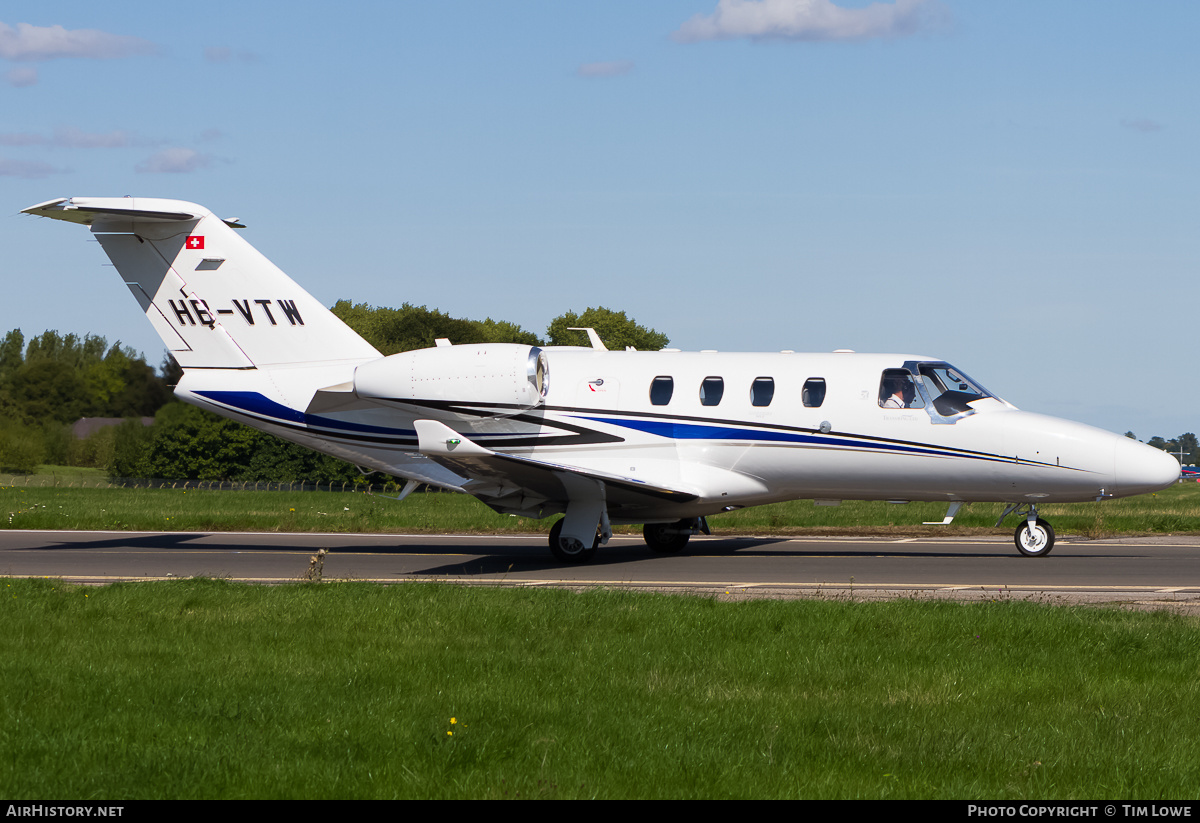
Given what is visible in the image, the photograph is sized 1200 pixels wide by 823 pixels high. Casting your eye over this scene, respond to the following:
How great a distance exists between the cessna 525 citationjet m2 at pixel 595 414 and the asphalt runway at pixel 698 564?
107 cm

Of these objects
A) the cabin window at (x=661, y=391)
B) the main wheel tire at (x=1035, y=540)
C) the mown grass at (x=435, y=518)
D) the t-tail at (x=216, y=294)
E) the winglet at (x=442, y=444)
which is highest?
the t-tail at (x=216, y=294)

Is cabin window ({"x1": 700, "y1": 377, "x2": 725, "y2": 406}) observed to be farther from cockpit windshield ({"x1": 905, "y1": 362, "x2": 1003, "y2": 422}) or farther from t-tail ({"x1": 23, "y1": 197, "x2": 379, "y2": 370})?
t-tail ({"x1": 23, "y1": 197, "x2": 379, "y2": 370})

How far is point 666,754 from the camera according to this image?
21.2 ft

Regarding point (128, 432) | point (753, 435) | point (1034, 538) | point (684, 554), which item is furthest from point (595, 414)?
point (128, 432)

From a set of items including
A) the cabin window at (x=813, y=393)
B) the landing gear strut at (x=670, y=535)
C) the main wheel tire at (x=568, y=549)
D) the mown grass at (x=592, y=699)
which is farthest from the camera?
the landing gear strut at (x=670, y=535)

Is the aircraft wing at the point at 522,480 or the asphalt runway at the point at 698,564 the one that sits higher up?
the aircraft wing at the point at 522,480

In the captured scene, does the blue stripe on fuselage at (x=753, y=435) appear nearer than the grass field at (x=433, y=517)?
Yes

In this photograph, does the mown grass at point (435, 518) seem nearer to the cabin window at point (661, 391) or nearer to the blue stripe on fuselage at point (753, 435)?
the blue stripe on fuselage at point (753, 435)

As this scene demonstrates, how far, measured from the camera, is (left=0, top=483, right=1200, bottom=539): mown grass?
25.1 metres

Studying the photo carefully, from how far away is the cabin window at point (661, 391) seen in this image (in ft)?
60.6

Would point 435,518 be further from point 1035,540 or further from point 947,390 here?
point 1035,540

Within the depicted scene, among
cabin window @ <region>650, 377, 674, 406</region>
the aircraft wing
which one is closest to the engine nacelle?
the aircraft wing

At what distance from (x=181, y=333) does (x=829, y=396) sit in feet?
35.8

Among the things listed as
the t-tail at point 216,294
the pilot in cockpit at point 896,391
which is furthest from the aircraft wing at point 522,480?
the t-tail at point 216,294
